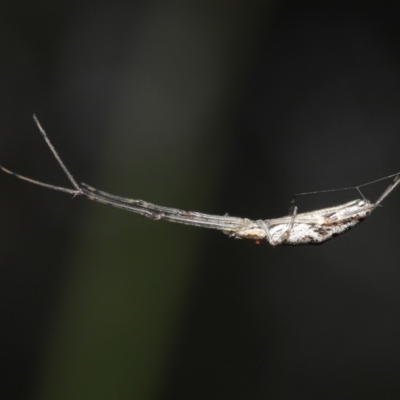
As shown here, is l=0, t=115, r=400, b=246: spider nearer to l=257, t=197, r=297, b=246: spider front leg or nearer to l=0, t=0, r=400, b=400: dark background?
l=257, t=197, r=297, b=246: spider front leg

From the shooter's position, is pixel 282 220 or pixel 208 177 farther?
pixel 208 177

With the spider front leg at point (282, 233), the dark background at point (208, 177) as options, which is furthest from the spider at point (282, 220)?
the dark background at point (208, 177)

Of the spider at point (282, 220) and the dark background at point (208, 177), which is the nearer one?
the spider at point (282, 220)

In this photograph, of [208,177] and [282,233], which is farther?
[208,177]

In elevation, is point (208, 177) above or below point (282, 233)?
above

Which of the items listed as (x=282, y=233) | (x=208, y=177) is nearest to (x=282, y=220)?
(x=282, y=233)

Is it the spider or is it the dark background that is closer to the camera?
the spider

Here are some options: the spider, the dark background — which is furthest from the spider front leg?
the dark background

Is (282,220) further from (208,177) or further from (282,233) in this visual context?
(208,177)

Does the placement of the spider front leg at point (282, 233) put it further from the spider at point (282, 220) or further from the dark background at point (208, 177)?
the dark background at point (208, 177)
